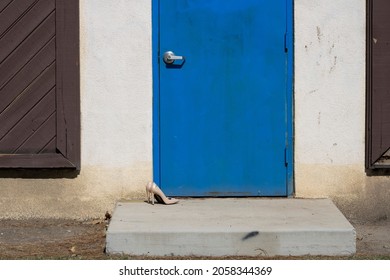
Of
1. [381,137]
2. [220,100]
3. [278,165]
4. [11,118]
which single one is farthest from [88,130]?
[381,137]

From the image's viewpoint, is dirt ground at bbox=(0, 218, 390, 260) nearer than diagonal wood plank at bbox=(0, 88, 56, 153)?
Yes

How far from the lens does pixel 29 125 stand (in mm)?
8016

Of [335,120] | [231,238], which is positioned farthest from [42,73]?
[335,120]

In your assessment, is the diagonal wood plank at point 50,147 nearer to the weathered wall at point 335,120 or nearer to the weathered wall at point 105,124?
the weathered wall at point 105,124

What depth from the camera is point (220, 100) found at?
8.08 m

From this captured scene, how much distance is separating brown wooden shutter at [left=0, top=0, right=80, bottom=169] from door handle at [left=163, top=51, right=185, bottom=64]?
0.74 m

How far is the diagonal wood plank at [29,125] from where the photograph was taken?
26.3ft

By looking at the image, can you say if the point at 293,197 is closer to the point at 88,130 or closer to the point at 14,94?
the point at 88,130

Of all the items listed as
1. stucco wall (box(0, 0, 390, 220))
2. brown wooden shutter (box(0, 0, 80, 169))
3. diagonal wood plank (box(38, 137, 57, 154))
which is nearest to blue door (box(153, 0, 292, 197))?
stucco wall (box(0, 0, 390, 220))

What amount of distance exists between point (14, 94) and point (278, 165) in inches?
90.4

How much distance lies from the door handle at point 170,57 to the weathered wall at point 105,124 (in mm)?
139

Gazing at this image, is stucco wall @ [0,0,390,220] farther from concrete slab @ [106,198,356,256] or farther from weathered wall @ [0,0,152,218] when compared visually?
concrete slab @ [106,198,356,256]

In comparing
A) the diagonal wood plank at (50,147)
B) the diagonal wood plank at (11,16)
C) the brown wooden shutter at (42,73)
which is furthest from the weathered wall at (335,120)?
the diagonal wood plank at (11,16)

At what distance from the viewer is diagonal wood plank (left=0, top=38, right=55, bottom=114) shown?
8.00 meters
